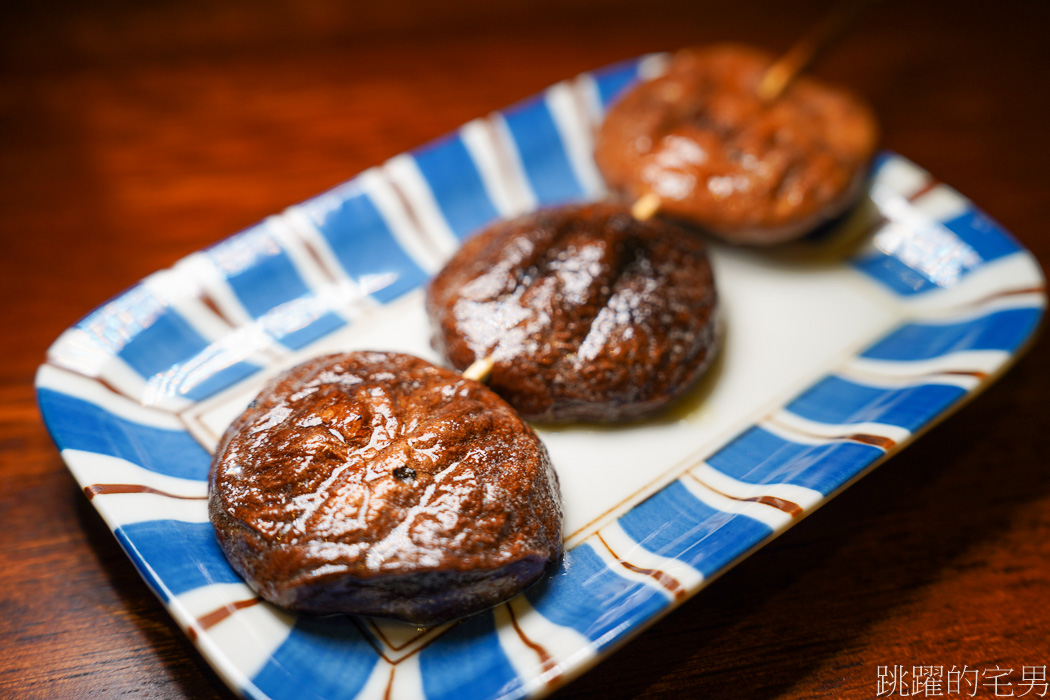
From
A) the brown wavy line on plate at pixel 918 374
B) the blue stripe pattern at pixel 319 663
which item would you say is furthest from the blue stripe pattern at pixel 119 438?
the brown wavy line on plate at pixel 918 374

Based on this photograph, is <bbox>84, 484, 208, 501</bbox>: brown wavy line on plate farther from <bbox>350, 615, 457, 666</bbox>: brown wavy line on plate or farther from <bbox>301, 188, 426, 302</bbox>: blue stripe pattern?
<bbox>301, 188, 426, 302</bbox>: blue stripe pattern

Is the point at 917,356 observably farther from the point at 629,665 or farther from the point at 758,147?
the point at 629,665

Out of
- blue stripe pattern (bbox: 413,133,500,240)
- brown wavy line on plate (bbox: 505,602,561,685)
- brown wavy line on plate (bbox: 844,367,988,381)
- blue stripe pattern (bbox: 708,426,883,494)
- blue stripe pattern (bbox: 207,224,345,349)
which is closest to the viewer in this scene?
brown wavy line on plate (bbox: 505,602,561,685)

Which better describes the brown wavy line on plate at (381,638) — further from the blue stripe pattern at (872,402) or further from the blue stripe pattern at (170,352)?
the blue stripe pattern at (872,402)

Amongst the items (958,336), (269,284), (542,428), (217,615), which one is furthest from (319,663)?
(958,336)
